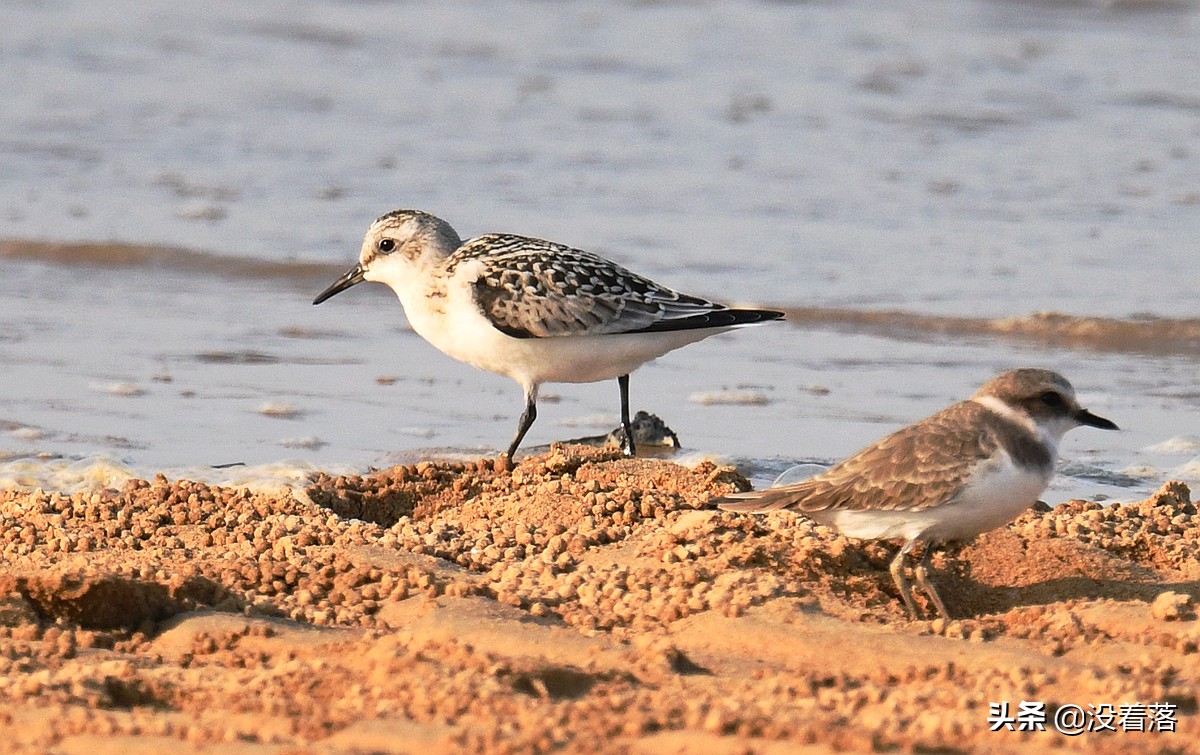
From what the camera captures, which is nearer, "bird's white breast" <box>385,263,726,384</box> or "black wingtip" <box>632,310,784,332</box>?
"bird's white breast" <box>385,263,726,384</box>

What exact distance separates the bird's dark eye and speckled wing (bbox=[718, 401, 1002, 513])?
0.51 feet

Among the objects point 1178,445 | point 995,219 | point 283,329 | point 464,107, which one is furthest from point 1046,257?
point 464,107

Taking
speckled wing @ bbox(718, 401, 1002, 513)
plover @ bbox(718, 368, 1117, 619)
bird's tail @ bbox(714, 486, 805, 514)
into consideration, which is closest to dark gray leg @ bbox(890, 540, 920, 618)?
plover @ bbox(718, 368, 1117, 619)

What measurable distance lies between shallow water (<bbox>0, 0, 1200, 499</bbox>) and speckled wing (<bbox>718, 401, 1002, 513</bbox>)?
1968 mm

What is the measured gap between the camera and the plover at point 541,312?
22.6 ft

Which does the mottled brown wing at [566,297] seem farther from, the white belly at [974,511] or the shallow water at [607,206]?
the white belly at [974,511]

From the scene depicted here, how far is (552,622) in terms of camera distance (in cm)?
452

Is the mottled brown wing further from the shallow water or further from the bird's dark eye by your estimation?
the bird's dark eye

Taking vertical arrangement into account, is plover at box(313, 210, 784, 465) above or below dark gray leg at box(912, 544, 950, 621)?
above

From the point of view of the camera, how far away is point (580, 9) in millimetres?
17766

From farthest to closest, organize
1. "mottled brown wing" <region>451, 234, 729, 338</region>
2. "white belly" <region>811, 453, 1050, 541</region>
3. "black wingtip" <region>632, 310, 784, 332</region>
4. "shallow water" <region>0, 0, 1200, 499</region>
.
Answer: "shallow water" <region>0, 0, 1200, 499</region>, "black wingtip" <region>632, 310, 784, 332</region>, "mottled brown wing" <region>451, 234, 729, 338</region>, "white belly" <region>811, 453, 1050, 541</region>

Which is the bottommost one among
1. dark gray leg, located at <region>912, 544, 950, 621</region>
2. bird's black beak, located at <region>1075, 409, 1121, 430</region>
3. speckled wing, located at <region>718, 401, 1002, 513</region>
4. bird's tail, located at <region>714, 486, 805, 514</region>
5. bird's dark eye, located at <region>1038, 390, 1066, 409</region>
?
dark gray leg, located at <region>912, 544, 950, 621</region>

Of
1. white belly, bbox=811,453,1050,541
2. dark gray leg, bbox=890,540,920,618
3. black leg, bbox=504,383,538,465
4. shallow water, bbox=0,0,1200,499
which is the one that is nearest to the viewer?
white belly, bbox=811,453,1050,541

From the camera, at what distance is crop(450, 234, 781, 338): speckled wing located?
22.6 ft
